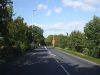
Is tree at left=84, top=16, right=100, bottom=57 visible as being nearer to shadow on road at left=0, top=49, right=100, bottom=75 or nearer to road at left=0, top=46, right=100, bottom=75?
road at left=0, top=46, right=100, bottom=75

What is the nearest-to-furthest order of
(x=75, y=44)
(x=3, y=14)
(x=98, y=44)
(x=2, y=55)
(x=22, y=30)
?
(x=3, y=14), (x=2, y=55), (x=98, y=44), (x=22, y=30), (x=75, y=44)

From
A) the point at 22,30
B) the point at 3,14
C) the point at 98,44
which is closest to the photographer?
the point at 3,14

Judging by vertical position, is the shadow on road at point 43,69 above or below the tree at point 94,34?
below

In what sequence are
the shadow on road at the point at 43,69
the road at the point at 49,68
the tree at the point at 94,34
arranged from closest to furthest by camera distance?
the shadow on road at the point at 43,69, the road at the point at 49,68, the tree at the point at 94,34

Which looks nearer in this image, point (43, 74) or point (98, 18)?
point (43, 74)

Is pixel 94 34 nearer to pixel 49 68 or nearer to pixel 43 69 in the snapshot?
pixel 49 68

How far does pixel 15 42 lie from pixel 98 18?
47.1 feet

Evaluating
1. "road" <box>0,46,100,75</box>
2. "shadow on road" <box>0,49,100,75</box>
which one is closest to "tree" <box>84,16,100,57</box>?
"road" <box>0,46,100,75</box>

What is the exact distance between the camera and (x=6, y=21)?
1192 inches

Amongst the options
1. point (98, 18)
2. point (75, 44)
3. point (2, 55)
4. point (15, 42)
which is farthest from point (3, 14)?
point (75, 44)

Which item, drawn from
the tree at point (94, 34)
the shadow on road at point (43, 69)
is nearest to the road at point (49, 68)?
the shadow on road at point (43, 69)

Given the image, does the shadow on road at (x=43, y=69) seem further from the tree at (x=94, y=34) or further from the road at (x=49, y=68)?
the tree at (x=94, y=34)

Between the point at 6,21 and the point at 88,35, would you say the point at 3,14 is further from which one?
the point at 88,35

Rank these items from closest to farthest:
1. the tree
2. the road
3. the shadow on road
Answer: the shadow on road, the road, the tree
